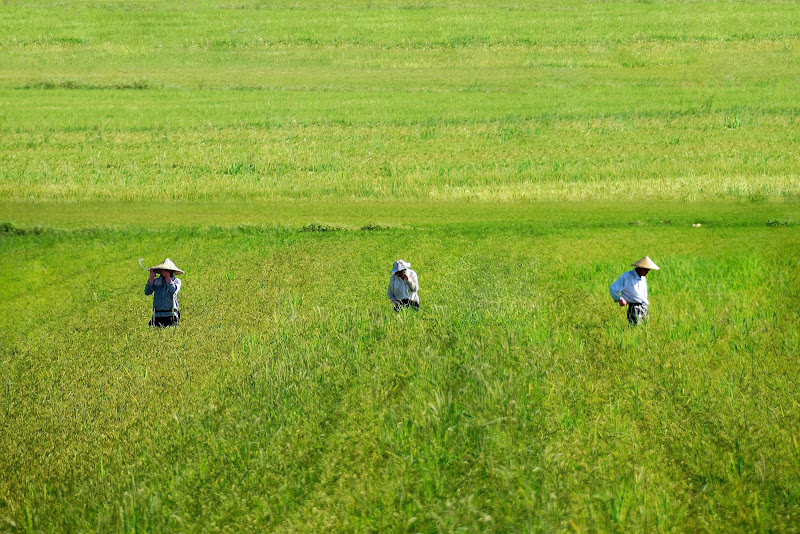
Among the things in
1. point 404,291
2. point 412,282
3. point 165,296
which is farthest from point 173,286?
point 412,282

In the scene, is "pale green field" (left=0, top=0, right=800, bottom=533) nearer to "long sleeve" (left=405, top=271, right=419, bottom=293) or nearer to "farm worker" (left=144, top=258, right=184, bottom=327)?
"farm worker" (left=144, top=258, right=184, bottom=327)

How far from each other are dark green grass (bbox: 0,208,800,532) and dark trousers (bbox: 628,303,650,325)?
0.17 metres

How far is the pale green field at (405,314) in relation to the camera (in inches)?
334

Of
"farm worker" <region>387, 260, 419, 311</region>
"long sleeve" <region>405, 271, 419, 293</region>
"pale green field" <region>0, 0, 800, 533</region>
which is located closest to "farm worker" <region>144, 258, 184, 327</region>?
"pale green field" <region>0, 0, 800, 533</region>

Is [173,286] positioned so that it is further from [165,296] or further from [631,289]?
[631,289]

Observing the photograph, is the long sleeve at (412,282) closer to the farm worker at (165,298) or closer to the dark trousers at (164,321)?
the farm worker at (165,298)

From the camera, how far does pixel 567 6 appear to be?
59.2 meters

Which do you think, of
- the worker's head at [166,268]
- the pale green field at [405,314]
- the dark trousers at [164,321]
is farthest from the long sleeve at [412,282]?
the dark trousers at [164,321]

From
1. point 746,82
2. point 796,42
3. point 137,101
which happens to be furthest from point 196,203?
point 796,42

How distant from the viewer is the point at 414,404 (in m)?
10.0

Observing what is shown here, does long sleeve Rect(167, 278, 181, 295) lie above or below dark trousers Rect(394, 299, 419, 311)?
above

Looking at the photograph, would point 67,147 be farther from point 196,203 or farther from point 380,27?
point 380,27

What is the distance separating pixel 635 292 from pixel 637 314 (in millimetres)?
327

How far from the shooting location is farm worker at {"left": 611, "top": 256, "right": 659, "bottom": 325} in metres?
13.6
